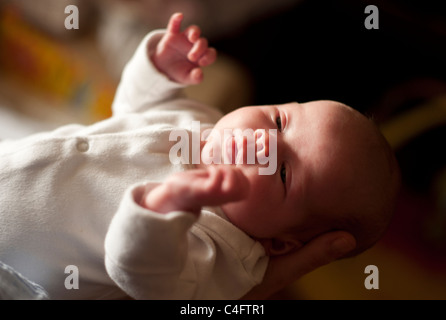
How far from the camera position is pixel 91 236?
2.52ft

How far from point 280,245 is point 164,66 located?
17.5 inches

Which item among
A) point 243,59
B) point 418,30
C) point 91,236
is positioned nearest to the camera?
point 91,236

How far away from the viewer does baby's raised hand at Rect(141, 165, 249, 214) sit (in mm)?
606

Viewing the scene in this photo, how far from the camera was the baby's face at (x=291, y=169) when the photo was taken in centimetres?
78

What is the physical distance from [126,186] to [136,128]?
0.45ft

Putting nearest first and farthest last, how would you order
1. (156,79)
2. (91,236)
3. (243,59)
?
(91,236) → (156,79) → (243,59)

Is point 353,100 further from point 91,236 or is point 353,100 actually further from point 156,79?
point 91,236

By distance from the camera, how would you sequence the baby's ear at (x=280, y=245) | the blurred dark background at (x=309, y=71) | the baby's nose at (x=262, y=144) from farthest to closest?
1. the blurred dark background at (x=309, y=71)
2. the baby's ear at (x=280, y=245)
3. the baby's nose at (x=262, y=144)

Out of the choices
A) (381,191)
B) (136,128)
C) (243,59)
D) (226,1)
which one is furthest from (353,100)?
(136,128)

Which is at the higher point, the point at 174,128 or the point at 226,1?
the point at 226,1

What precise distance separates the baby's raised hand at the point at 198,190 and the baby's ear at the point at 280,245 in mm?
260

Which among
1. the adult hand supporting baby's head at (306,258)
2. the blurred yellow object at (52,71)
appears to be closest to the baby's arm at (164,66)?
the adult hand supporting baby's head at (306,258)

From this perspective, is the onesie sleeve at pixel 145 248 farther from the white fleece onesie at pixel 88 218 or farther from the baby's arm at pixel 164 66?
the baby's arm at pixel 164 66

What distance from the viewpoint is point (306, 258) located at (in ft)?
2.77
